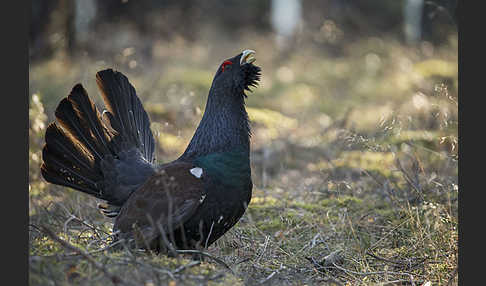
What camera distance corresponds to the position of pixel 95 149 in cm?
417

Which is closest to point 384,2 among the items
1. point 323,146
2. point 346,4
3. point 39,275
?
point 346,4

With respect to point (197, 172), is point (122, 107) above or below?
above

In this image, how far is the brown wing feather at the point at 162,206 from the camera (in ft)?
11.3

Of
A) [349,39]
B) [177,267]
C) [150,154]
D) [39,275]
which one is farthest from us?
[349,39]

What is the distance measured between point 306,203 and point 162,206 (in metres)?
2.01

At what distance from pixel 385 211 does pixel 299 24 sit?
42.1 ft

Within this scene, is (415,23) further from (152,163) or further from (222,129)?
(222,129)

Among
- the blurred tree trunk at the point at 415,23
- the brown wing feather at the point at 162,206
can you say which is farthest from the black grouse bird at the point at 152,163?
the blurred tree trunk at the point at 415,23

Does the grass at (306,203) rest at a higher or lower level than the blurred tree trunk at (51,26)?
lower

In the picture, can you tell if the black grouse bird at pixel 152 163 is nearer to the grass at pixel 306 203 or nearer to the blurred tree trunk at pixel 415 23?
the grass at pixel 306 203

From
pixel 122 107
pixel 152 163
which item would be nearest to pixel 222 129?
pixel 152 163

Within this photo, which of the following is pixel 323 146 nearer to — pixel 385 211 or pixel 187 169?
pixel 385 211

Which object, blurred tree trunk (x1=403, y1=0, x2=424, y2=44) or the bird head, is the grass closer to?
the bird head

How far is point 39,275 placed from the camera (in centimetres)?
277
